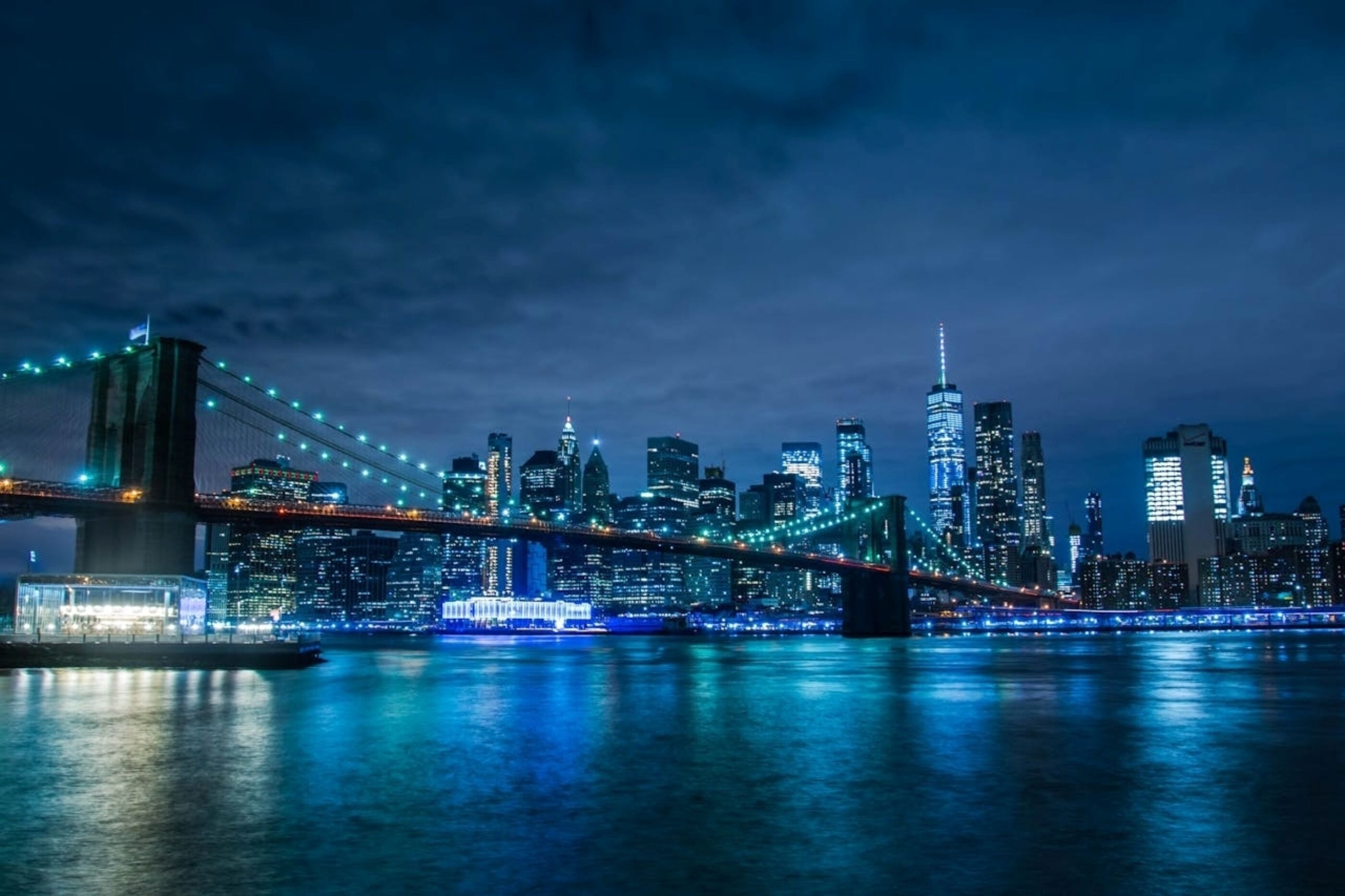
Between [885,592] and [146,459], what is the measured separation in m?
65.8

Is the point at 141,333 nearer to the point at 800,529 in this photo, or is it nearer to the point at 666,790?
the point at 666,790

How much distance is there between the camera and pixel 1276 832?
14102 mm

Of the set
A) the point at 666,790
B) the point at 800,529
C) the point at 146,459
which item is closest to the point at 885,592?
the point at 800,529

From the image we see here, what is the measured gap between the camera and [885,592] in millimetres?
100875

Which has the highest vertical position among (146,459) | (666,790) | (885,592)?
(146,459)

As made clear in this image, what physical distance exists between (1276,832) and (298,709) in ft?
76.7

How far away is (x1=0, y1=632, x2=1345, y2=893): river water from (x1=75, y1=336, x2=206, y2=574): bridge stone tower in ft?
47.9

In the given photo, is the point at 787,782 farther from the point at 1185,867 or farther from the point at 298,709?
the point at 298,709

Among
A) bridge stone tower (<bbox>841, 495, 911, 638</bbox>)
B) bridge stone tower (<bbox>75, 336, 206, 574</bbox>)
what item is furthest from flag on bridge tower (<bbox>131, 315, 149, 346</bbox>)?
bridge stone tower (<bbox>841, 495, 911, 638</bbox>)

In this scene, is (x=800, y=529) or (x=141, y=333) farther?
(x=800, y=529)

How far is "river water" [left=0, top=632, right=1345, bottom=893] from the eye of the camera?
11.9m

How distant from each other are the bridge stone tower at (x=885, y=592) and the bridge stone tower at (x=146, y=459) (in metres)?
62.2

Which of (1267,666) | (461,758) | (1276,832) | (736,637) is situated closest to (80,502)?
(461,758)

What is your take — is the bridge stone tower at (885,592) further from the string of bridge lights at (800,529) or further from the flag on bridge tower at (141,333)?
the flag on bridge tower at (141,333)
